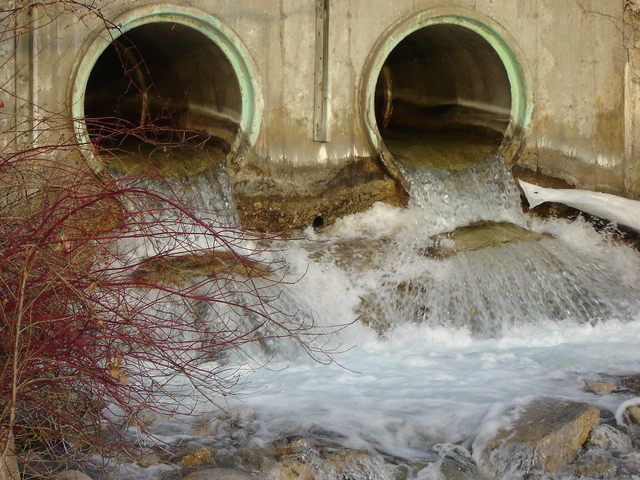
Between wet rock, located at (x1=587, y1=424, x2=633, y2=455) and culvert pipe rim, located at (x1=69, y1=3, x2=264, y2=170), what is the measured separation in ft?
→ 11.0

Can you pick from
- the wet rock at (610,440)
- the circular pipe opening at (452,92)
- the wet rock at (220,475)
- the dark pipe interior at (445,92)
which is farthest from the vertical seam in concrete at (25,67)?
the wet rock at (610,440)

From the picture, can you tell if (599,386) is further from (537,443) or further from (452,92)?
(452,92)

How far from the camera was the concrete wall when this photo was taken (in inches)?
225

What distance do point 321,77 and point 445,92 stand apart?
199cm

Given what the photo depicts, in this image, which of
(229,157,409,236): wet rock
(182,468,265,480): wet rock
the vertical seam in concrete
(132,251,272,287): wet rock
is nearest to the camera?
(182,468,265,480): wet rock

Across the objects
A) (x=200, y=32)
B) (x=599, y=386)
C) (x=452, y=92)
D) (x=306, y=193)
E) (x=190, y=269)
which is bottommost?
(x=599, y=386)

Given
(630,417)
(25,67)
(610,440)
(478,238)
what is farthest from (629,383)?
(25,67)

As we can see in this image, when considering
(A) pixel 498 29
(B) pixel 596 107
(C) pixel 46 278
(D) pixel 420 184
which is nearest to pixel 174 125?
(D) pixel 420 184

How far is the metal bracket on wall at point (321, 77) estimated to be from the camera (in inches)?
260

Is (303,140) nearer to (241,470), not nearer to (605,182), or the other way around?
(605,182)

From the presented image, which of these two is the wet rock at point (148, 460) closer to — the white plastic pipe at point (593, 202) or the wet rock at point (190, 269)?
the wet rock at point (190, 269)

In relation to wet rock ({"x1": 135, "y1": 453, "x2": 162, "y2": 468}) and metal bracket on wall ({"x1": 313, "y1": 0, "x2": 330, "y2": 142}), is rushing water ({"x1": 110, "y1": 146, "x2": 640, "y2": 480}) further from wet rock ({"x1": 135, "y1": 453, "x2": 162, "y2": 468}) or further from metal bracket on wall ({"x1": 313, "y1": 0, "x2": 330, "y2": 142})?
metal bracket on wall ({"x1": 313, "y1": 0, "x2": 330, "y2": 142})

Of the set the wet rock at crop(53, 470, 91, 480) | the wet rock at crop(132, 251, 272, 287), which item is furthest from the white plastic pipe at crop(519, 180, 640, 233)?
the wet rock at crop(53, 470, 91, 480)

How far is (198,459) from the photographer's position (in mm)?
3562
